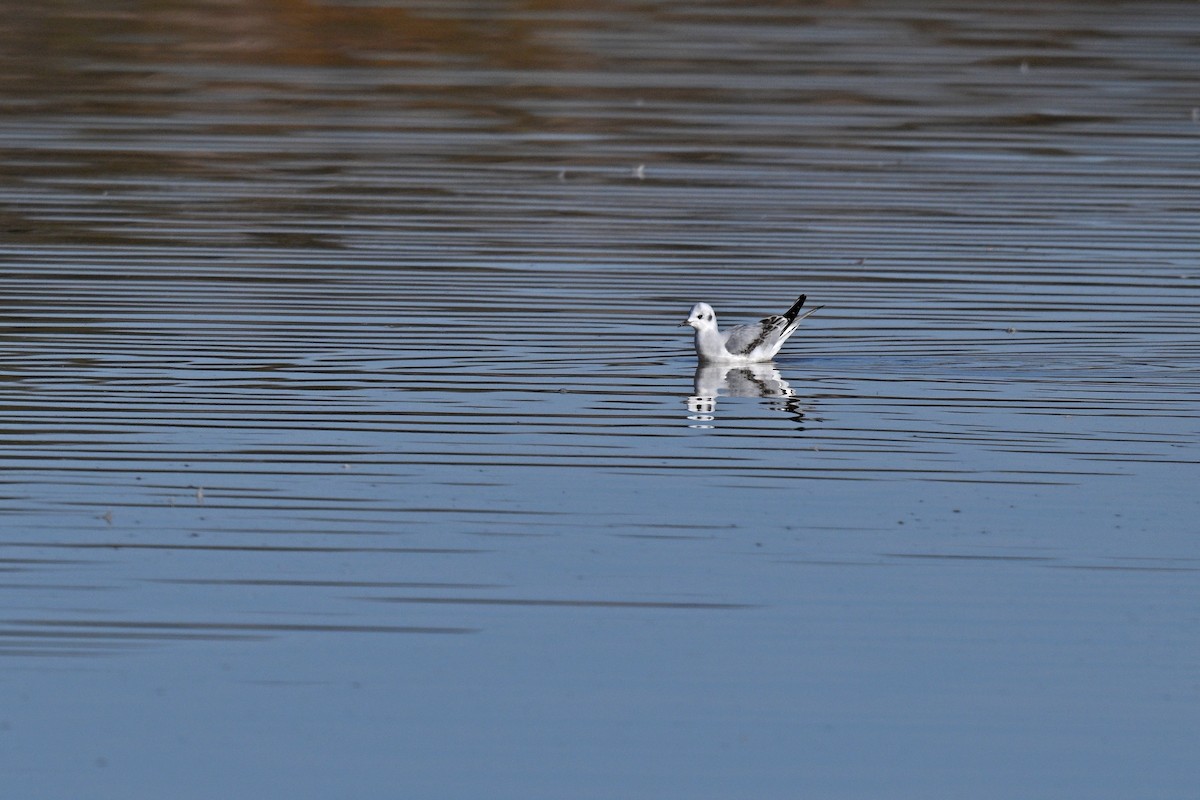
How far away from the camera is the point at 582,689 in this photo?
8211 mm

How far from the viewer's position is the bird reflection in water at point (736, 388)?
1319 centimetres

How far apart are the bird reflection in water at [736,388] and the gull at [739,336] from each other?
3.4 inches

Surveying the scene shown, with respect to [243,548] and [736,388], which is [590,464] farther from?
[736,388]

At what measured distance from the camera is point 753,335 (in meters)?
14.7

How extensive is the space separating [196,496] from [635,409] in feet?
10.4

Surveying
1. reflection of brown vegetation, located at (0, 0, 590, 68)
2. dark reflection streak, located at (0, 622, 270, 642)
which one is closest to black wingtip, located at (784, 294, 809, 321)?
dark reflection streak, located at (0, 622, 270, 642)

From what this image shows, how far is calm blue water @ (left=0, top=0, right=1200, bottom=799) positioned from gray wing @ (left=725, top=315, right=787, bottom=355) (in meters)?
0.29

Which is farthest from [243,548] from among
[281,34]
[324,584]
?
[281,34]

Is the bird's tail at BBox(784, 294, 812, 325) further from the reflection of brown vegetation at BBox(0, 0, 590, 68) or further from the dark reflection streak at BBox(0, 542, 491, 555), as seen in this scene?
the reflection of brown vegetation at BBox(0, 0, 590, 68)

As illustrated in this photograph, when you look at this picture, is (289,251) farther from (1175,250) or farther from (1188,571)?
(1188,571)

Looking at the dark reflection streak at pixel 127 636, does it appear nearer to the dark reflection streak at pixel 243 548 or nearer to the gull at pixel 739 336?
the dark reflection streak at pixel 243 548

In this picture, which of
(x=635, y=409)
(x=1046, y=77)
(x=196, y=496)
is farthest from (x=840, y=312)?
(x=1046, y=77)

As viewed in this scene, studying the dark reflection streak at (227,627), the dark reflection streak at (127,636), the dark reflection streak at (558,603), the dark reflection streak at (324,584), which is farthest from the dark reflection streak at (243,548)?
the dark reflection streak at (127,636)

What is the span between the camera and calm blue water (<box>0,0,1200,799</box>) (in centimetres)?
785
